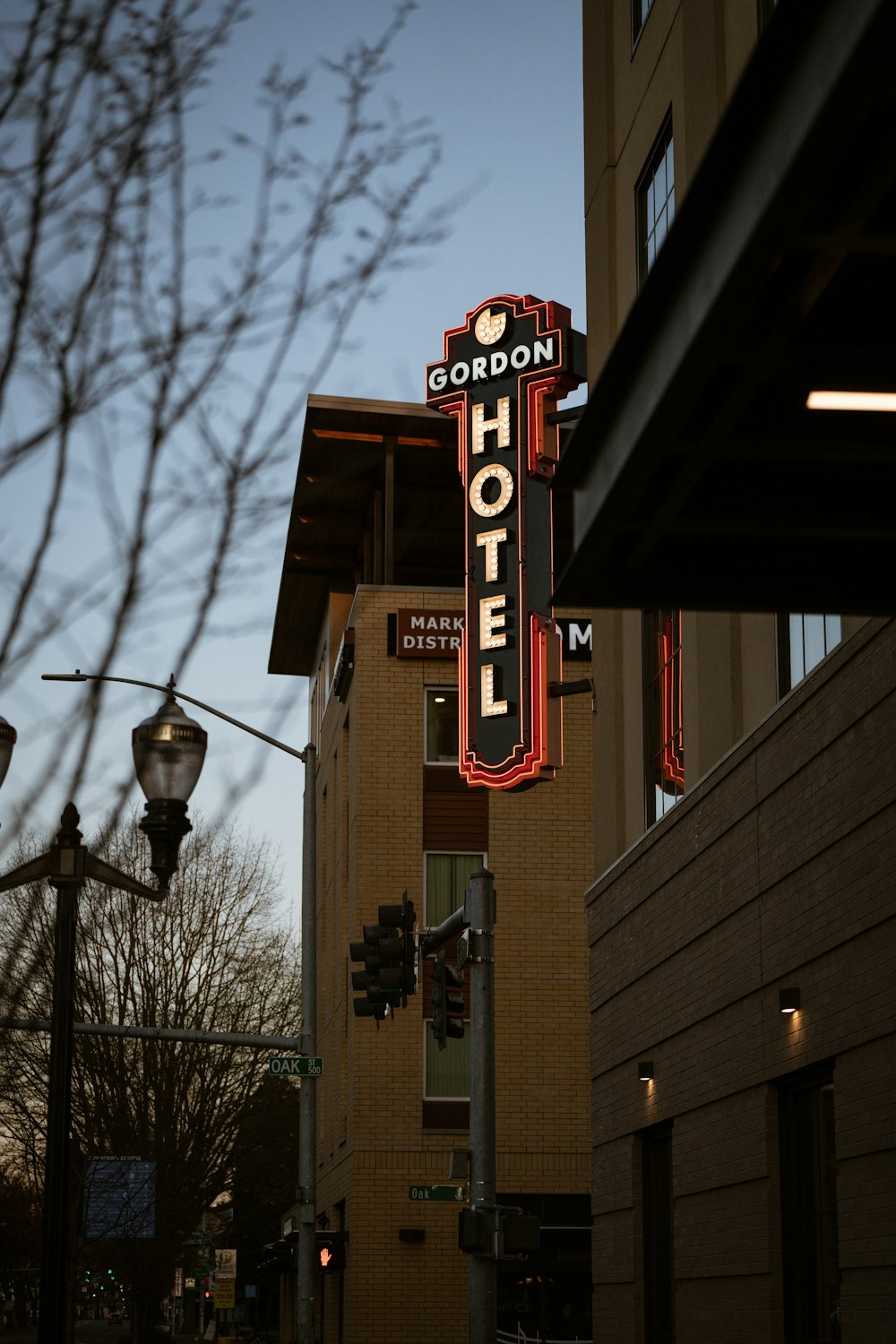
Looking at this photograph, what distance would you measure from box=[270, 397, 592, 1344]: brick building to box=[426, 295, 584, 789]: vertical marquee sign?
3825 millimetres

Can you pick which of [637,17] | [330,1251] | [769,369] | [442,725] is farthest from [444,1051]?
[769,369]

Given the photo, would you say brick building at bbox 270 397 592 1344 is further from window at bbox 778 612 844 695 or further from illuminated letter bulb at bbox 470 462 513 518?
window at bbox 778 612 844 695

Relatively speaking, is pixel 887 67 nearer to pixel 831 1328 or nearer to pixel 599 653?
pixel 831 1328

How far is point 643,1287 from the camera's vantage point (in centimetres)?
1711

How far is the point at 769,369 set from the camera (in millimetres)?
6742

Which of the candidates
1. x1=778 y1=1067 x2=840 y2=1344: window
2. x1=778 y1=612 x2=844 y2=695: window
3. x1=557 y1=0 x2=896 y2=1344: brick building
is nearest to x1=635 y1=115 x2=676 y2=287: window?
x1=557 y1=0 x2=896 y2=1344: brick building

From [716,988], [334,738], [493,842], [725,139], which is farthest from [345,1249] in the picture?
[725,139]

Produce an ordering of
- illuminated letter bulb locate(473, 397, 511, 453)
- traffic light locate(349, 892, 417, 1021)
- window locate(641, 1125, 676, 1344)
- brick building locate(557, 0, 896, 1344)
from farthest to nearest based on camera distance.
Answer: illuminated letter bulb locate(473, 397, 511, 453) → window locate(641, 1125, 676, 1344) → traffic light locate(349, 892, 417, 1021) → brick building locate(557, 0, 896, 1344)

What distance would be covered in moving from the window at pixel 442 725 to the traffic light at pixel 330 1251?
8717 mm

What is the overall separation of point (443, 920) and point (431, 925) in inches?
9.1

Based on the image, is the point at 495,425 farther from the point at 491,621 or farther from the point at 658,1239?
the point at 658,1239

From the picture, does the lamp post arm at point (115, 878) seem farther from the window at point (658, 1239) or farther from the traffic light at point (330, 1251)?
the traffic light at point (330, 1251)

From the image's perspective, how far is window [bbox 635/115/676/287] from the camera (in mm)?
17769

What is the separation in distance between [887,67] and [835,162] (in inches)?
16.0
